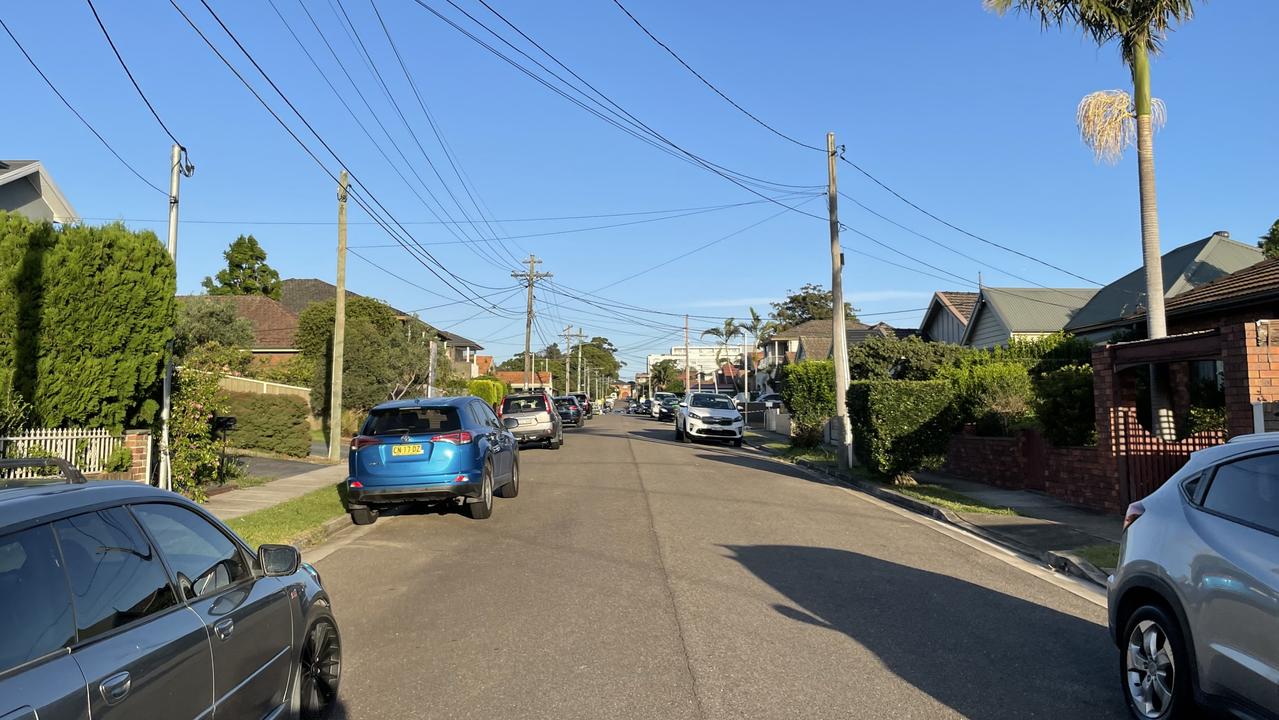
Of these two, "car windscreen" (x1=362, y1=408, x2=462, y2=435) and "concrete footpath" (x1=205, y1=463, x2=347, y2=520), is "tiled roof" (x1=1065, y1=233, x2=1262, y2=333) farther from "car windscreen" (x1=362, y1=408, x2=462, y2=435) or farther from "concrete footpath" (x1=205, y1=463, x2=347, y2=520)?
"concrete footpath" (x1=205, y1=463, x2=347, y2=520)

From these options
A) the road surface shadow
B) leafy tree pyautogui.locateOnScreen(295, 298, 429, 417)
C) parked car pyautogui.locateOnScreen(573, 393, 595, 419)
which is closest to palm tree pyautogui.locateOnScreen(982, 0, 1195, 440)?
the road surface shadow

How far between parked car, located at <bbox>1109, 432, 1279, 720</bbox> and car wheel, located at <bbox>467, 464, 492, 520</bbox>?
28.7 ft

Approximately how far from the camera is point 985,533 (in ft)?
39.0

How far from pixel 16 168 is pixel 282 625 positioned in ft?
69.5

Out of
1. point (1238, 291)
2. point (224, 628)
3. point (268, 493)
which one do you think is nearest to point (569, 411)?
point (268, 493)

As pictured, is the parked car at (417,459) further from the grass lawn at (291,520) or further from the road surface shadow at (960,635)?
the road surface shadow at (960,635)

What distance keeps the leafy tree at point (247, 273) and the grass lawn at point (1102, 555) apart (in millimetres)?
62176

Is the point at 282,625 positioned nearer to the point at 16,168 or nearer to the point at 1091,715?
the point at 1091,715

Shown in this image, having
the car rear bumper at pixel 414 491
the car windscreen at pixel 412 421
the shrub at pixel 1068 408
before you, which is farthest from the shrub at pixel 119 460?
the shrub at pixel 1068 408

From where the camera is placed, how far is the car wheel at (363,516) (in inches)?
503

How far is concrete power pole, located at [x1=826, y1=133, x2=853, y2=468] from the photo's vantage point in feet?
67.5

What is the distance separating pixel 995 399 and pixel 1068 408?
13.8ft

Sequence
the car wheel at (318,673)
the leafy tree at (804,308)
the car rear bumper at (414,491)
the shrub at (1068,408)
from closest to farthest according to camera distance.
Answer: the car wheel at (318,673) → the car rear bumper at (414,491) → the shrub at (1068,408) → the leafy tree at (804,308)

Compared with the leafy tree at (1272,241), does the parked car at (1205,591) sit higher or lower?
lower
